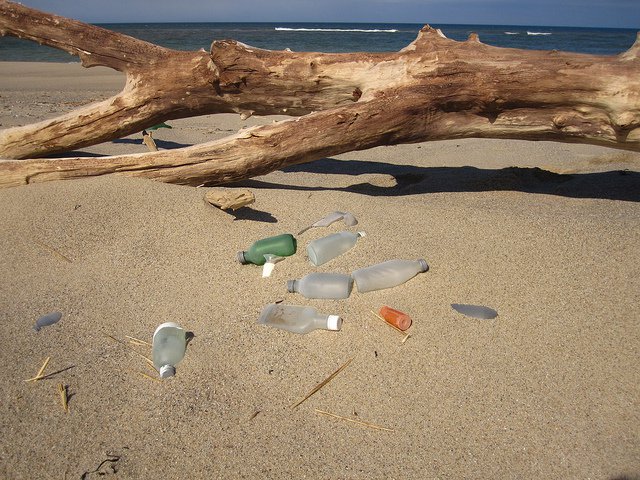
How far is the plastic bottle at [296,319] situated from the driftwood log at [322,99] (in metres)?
1.11

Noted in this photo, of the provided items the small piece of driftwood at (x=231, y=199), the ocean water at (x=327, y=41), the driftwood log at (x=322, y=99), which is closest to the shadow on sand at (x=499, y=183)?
the driftwood log at (x=322, y=99)

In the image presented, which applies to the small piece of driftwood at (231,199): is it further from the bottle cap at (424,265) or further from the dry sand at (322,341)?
the bottle cap at (424,265)

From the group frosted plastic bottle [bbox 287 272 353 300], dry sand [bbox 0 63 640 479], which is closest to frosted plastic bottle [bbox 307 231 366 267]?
dry sand [bbox 0 63 640 479]

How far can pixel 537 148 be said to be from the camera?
432cm

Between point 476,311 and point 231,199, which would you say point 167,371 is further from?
point 476,311

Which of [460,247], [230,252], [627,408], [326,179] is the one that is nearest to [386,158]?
[326,179]

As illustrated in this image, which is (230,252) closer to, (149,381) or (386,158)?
(149,381)

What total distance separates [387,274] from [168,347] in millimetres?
941

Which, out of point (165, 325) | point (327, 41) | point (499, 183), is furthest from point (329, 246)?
point (327, 41)

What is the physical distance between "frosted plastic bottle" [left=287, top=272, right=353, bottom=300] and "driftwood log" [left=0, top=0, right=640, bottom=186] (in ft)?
3.13

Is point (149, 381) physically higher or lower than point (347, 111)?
lower

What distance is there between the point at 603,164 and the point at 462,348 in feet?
9.26

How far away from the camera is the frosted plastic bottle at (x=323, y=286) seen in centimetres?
193

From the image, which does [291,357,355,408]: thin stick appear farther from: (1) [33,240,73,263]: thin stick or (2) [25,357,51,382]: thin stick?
(1) [33,240,73,263]: thin stick
